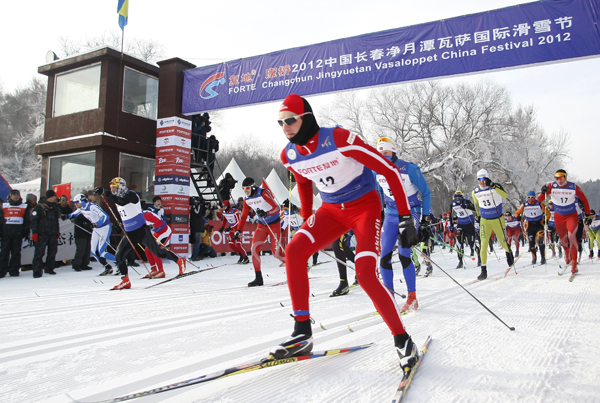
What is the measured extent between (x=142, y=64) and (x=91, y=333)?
43.9 ft

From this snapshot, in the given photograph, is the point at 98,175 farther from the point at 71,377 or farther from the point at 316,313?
the point at 71,377

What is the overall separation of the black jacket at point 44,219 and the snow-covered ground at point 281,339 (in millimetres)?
3949

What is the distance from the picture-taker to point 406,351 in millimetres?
2314

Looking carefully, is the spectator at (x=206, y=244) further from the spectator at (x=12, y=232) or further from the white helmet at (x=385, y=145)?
the white helmet at (x=385, y=145)

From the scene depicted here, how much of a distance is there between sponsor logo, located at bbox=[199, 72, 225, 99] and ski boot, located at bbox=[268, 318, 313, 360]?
1249 centimetres

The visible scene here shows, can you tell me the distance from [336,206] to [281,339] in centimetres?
113

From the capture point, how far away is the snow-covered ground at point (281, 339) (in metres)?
2.00

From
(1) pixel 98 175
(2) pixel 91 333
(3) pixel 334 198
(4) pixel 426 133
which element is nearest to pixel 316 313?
(3) pixel 334 198

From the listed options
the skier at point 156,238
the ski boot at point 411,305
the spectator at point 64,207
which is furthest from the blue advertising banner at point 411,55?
the ski boot at point 411,305

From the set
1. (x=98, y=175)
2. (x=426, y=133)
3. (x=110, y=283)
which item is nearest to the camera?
(x=110, y=283)

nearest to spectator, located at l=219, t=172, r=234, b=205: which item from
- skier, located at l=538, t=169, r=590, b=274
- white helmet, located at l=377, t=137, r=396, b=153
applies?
skier, located at l=538, t=169, r=590, b=274

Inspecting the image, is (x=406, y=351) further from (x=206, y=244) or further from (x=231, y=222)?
(x=206, y=244)

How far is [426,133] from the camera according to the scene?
31859 mm

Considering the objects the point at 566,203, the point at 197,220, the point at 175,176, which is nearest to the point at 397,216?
the point at 566,203
